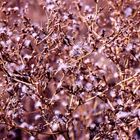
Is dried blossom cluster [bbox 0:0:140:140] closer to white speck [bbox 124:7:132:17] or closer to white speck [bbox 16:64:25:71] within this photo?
white speck [bbox 16:64:25:71]

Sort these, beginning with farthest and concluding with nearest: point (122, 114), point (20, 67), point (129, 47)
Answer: point (129, 47)
point (122, 114)
point (20, 67)

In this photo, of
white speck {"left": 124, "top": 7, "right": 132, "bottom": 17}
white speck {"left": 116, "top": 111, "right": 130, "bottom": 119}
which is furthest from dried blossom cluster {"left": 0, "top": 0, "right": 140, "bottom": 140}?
white speck {"left": 124, "top": 7, "right": 132, "bottom": 17}

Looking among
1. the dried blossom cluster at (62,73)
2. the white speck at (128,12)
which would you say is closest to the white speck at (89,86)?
the dried blossom cluster at (62,73)

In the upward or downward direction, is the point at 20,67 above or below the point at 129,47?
below

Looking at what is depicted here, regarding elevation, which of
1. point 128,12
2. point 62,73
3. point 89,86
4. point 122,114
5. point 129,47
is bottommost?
point 122,114

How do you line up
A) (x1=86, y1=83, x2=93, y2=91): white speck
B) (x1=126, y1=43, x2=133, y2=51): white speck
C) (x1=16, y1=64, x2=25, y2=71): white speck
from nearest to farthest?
(x1=16, y1=64, x2=25, y2=71): white speck
(x1=86, y1=83, x2=93, y2=91): white speck
(x1=126, y1=43, x2=133, y2=51): white speck

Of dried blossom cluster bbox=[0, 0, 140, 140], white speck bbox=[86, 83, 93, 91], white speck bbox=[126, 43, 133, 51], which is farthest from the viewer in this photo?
white speck bbox=[126, 43, 133, 51]

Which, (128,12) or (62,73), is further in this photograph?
(128,12)

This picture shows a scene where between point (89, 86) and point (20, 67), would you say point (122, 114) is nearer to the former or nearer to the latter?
point (89, 86)

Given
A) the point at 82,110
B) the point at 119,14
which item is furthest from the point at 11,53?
the point at 82,110

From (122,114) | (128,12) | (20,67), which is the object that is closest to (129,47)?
(128,12)

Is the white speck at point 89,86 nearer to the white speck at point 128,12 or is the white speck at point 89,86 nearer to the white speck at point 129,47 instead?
the white speck at point 129,47
